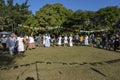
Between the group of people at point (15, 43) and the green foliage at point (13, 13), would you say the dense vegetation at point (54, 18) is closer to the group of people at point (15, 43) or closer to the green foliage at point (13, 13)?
the green foliage at point (13, 13)

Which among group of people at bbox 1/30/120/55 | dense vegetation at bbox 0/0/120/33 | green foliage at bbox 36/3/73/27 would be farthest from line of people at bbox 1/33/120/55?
green foliage at bbox 36/3/73/27

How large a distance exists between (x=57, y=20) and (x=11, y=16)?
32.0 metres

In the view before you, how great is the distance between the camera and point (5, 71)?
617 inches

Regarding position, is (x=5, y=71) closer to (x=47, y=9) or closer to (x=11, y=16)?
(x=11, y=16)

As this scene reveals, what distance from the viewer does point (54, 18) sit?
90312 mm

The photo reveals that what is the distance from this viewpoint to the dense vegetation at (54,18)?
61.3 m

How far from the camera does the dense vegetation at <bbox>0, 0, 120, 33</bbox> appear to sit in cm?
6134

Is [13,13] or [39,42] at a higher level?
[13,13]

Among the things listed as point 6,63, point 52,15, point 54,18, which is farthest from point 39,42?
point 52,15

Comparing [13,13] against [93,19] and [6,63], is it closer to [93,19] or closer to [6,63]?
[93,19]

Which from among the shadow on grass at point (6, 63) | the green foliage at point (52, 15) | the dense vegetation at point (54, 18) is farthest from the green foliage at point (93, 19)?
the shadow on grass at point (6, 63)

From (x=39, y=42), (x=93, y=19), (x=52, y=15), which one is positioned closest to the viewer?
(x=39, y=42)

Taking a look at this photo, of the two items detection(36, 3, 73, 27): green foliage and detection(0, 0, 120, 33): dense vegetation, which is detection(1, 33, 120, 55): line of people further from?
detection(36, 3, 73, 27): green foliage

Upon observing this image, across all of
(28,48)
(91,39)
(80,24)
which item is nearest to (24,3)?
(80,24)
